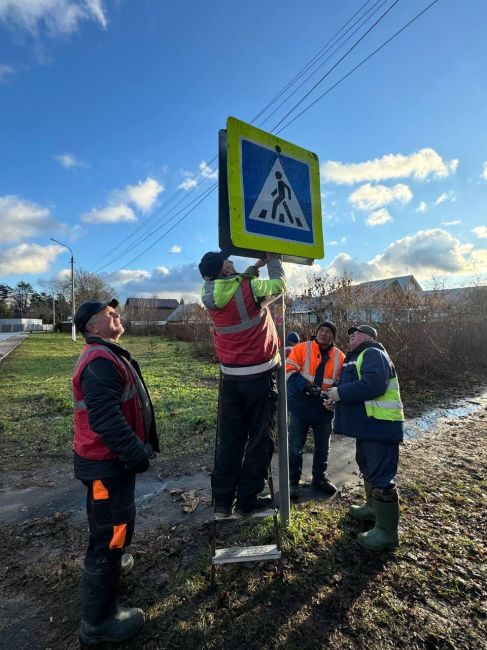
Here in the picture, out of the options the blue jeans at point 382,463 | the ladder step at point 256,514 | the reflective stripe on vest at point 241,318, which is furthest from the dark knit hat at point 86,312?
the blue jeans at point 382,463

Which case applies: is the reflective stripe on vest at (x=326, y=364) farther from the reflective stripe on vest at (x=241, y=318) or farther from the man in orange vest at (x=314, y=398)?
the reflective stripe on vest at (x=241, y=318)

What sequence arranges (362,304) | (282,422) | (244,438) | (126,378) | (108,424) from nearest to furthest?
(108,424) < (126,378) < (244,438) < (282,422) < (362,304)

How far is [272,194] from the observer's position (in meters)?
2.85

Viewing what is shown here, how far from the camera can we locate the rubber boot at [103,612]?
2.12 meters

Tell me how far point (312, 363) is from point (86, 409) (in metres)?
2.64

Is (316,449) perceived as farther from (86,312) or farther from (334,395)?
(86,312)

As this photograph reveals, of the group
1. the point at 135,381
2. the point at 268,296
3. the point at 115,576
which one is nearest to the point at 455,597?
the point at 115,576

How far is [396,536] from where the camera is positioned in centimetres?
299

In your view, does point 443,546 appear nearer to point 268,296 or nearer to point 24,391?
point 268,296

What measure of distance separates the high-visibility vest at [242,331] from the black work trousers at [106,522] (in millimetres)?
1110

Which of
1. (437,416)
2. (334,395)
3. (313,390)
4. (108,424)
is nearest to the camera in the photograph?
(108,424)

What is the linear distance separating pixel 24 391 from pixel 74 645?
29.5 ft

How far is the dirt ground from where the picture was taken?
2.37 m

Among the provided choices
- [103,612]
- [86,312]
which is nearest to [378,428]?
[103,612]
